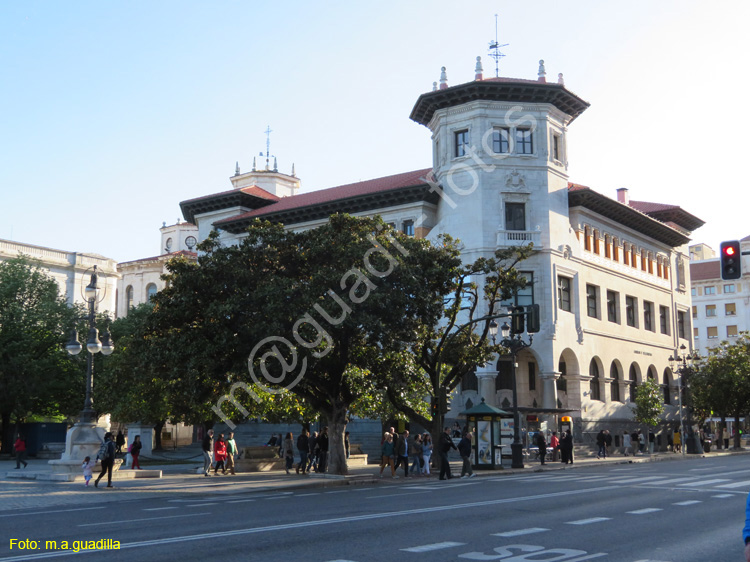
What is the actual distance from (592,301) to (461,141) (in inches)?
555

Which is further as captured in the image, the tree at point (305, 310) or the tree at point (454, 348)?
the tree at point (454, 348)

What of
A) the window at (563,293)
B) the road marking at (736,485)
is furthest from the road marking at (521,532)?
the window at (563,293)

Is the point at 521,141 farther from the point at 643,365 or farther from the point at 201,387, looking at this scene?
the point at 201,387

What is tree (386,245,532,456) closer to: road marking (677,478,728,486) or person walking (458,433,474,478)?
person walking (458,433,474,478)

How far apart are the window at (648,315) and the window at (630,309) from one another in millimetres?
1946

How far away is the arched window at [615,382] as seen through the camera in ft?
178

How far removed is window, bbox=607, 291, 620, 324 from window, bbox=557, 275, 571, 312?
6.20 m

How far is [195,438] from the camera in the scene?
6619 centimetres

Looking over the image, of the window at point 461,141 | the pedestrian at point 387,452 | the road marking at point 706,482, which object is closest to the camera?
the road marking at point 706,482

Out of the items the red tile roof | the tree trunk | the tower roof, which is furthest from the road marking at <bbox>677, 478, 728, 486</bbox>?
the red tile roof

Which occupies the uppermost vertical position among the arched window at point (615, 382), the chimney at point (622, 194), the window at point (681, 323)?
the chimney at point (622, 194)

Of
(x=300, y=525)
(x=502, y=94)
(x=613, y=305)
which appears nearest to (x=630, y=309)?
(x=613, y=305)

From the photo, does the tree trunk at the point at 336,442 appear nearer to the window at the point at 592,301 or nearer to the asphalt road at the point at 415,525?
the asphalt road at the point at 415,525

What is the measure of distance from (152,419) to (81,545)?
3635 centimetres
